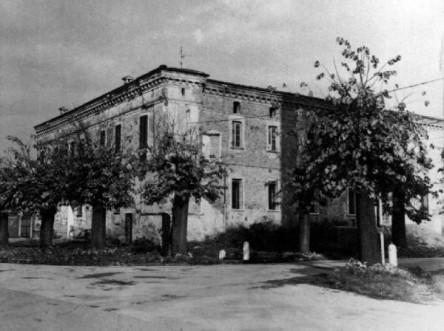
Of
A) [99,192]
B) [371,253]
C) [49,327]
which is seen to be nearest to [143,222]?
[99,192]

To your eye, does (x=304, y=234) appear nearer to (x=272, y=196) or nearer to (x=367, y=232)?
(x=272, y=196)

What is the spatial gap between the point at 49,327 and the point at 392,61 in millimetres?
10637

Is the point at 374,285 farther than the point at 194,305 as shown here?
Yes

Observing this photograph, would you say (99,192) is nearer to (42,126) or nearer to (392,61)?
(392,61)

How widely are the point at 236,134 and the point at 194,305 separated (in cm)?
2175

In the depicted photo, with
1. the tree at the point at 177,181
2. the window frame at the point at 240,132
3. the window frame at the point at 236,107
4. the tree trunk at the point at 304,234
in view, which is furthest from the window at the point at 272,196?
the tree at the point at 177,181

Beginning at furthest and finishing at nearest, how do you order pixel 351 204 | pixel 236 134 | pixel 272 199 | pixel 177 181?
1. pixel 351 204
2. pixel 272 199
3. pixel 236 134
4. pixel 177 181

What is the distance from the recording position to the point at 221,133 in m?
30.6

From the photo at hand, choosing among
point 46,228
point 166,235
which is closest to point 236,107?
point 166,235

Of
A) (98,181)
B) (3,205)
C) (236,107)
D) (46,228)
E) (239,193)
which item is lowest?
(46,228)

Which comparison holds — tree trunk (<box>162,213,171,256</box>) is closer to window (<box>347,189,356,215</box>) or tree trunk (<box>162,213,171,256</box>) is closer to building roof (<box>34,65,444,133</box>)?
building roof (<box>34,65,444,133</box>)

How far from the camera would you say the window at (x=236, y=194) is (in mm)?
31150

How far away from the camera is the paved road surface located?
8750mm

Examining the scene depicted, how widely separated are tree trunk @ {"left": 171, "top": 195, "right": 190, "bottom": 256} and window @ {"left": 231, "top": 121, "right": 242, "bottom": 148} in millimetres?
9575
